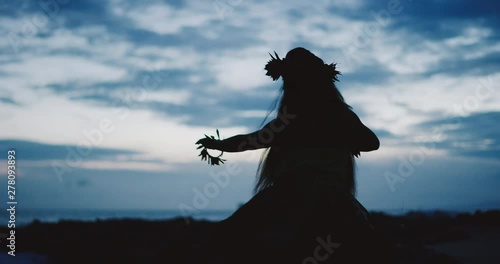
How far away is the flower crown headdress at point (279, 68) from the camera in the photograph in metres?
4.04

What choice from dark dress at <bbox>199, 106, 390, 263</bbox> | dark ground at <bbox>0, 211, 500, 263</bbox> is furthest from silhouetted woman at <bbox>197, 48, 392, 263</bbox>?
dark ground at <bbox>0, 211, 500, 263</bbox>

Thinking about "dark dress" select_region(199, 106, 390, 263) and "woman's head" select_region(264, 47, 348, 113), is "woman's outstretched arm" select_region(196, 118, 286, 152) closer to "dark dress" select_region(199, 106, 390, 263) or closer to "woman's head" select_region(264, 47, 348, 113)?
"dark dress" select_region(199, 106, 390, 263)

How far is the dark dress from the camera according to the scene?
344 cm

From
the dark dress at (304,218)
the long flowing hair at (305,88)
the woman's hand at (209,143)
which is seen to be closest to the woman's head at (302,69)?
the long flowing hair at (305,88)

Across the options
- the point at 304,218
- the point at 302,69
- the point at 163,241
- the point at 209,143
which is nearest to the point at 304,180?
A: the point at 304,218

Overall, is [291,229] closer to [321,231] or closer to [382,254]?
[321,231]

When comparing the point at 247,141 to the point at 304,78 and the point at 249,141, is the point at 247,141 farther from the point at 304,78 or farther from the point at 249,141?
the point at 304,78

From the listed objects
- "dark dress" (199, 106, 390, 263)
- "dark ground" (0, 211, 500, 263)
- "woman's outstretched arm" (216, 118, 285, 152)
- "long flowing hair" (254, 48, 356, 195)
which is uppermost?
"long flowing hair" (254, 48, 356, 195)

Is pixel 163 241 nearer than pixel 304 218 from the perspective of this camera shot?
No

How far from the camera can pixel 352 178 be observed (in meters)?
4.05

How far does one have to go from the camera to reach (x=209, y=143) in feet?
12.3

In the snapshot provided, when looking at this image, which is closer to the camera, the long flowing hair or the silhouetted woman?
the silhouetted woman

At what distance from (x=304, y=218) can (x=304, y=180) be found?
1.09ft

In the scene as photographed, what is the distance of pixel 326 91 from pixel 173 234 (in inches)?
202
